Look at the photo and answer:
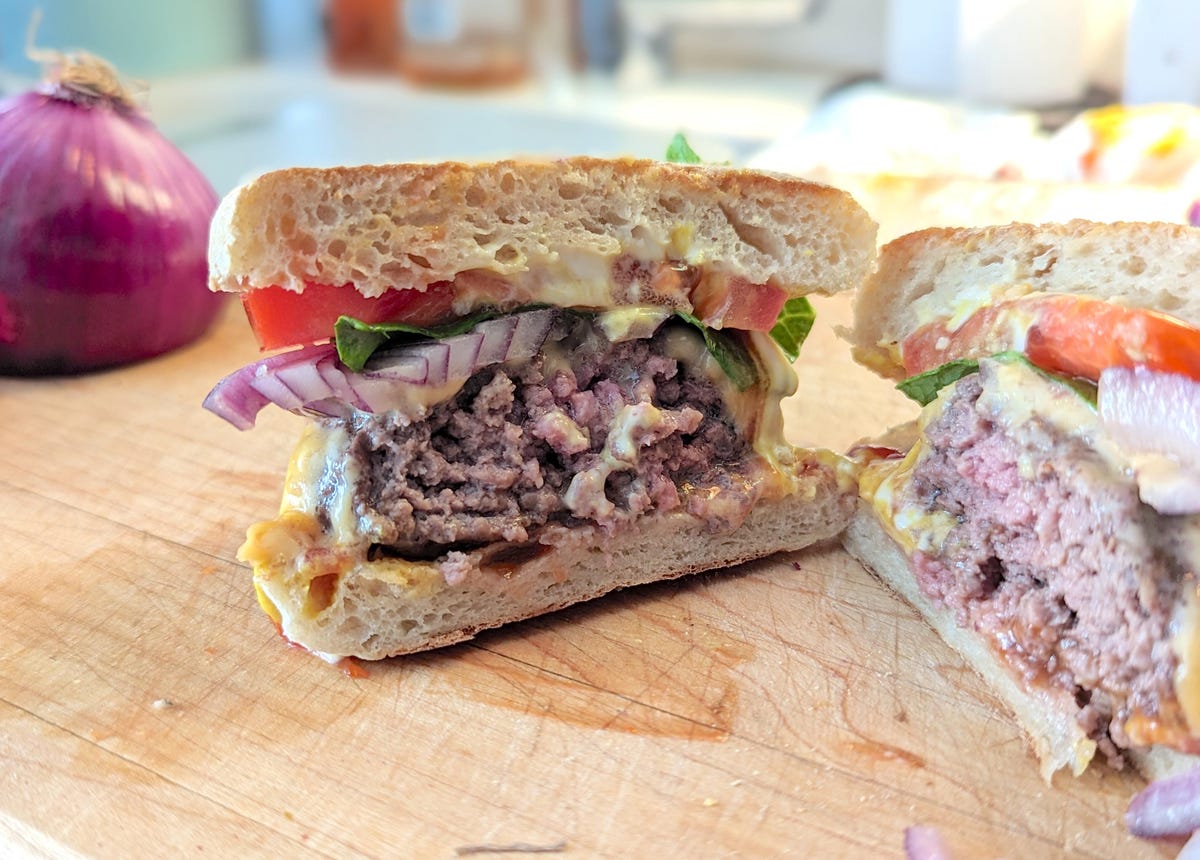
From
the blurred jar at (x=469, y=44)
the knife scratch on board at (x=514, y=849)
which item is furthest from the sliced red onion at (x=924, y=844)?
the blurred jar at (x=469, y=44)

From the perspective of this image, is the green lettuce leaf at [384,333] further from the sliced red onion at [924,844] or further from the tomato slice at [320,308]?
the sliced red onion at [924,844]

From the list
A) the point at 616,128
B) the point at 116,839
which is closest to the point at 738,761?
the point at 116,839

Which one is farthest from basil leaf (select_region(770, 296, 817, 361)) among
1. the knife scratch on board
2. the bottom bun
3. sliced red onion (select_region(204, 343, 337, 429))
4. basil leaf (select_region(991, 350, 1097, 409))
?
the knife scratch on board

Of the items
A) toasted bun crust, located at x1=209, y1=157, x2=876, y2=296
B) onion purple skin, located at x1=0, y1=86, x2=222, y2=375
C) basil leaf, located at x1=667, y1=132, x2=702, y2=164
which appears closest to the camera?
toasted bun crust, located at x1=209, y1=157, x2=876, y2=296

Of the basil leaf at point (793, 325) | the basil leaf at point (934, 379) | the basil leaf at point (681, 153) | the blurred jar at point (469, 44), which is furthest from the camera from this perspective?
the blurred jar at point (469, 44)

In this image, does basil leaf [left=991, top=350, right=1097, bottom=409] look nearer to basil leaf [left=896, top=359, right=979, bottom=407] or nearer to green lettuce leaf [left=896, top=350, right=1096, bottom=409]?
green lettuce leaf [left=896, top=350, right=1096, bottom=409]

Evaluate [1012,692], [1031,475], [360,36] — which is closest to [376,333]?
[1031,475]
